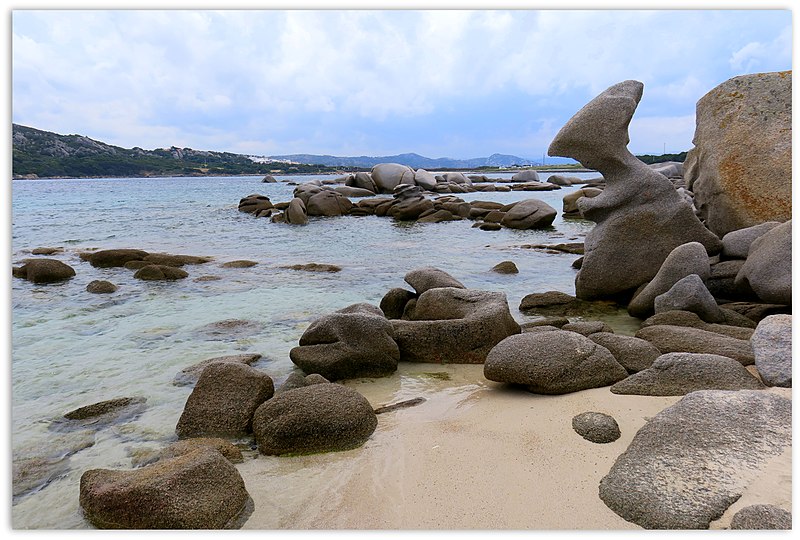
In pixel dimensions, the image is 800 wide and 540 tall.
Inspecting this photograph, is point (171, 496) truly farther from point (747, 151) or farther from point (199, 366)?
point (747, 151)

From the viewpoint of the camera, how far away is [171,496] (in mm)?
2697

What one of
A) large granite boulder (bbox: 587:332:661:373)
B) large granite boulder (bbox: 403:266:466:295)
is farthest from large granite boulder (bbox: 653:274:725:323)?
large granite boulder (bbox: 403:266:466:295)

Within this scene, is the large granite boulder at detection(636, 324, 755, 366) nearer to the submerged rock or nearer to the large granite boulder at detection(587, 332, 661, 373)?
the large granite boulder at detection(587, 332, 661, 373)

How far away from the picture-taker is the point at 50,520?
297 centimetres

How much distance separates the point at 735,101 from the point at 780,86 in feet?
1.85

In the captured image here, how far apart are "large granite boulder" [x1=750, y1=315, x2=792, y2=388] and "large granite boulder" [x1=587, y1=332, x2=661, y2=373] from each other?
2.40ft

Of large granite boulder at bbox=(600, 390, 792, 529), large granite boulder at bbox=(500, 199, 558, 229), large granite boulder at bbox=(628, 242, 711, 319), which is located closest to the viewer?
large granite boulder at bbox=(600, 390, 792, 529)

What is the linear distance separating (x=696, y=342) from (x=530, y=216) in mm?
14175

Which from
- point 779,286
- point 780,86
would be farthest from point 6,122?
point 780,86

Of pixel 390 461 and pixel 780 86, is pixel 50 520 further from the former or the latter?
pixel 780 86

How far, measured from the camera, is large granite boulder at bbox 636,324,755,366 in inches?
173

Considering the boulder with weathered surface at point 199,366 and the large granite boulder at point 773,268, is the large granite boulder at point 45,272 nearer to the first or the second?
the boulder with weathered surface at point 199,366

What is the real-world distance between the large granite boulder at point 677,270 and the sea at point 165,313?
16.8 inches

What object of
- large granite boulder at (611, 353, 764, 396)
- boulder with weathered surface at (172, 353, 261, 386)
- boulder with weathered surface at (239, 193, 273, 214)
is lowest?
boulder with weathered surface at (239, 193, 273, 214)
